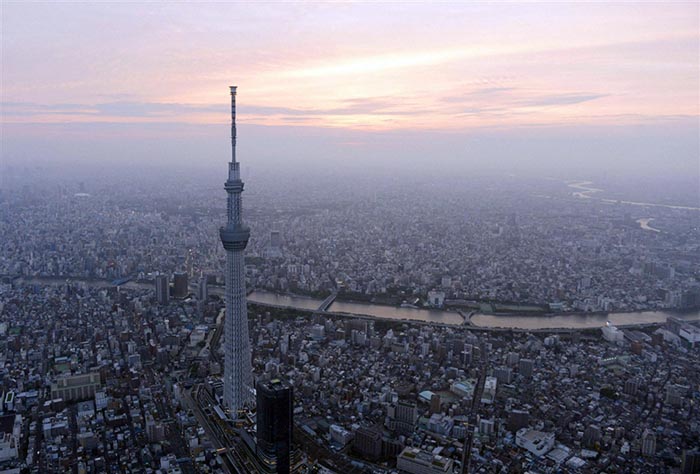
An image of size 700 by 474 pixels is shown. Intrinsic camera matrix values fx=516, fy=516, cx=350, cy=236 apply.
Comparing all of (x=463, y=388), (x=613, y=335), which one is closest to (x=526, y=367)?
(x=463, y=388)

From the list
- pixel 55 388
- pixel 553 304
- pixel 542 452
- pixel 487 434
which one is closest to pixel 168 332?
pixel 55 388

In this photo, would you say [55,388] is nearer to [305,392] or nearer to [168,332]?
[168,332]

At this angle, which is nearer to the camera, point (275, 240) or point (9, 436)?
point (9, 436)

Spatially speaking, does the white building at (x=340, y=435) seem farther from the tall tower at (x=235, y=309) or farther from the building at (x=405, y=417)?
the tall tower at (x=235, y=309)

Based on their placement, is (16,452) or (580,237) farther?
(580,237)

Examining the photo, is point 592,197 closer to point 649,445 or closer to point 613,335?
point 613,335

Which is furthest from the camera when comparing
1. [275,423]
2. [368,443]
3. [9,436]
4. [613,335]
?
[613,335]
